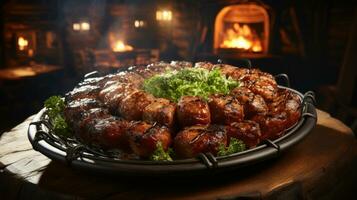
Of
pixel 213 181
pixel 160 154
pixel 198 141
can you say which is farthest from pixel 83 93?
pixel 213 181

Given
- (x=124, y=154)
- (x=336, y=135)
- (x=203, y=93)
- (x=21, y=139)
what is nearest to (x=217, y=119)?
(x=203, y=93)

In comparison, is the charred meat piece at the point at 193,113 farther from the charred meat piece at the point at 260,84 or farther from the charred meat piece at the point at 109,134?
the charred meat piece at the point at 260,84

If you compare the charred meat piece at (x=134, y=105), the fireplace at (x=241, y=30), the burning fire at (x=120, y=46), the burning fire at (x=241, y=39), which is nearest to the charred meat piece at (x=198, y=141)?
the charred meat piece at (x=134, y=105)

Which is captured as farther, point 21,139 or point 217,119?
point 21,139

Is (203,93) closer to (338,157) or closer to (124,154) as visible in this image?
(124,154)

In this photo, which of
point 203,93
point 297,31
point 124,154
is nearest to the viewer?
point 124,154

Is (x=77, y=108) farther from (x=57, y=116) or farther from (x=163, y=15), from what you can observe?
(x=163, y=15)
